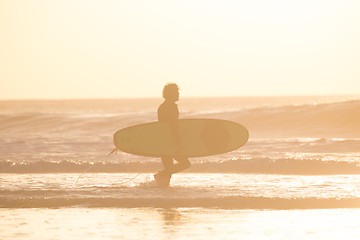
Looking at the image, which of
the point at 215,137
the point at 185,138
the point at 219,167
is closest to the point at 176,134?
the point at 185,138

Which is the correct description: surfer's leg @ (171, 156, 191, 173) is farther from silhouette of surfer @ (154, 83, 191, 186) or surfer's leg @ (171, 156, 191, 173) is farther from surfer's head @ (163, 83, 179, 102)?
surfer's head @ (163, 83, 179, 102)

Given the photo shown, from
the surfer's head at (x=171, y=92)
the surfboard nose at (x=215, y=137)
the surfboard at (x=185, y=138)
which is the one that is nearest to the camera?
the surfer's head at (x=171, y=92)

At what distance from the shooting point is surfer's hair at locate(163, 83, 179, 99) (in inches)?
375

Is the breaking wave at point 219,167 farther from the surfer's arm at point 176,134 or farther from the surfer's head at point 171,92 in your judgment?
the surfer's head at point 171,92

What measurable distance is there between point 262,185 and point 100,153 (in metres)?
6.82

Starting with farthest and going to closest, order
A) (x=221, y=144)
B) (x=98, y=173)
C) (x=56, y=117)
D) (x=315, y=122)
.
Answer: (x=56, y=117)
(x=315, y=122)
(x=98, y=173)
(x=221, y=144)

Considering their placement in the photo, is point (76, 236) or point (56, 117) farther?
point (56, 117)

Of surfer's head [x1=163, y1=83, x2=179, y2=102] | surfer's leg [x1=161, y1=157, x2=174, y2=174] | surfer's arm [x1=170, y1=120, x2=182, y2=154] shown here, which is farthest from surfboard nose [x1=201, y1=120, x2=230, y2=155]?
surfer's head [x1=163, y1=83, x2=179, y2=102]

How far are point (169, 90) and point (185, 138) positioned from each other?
145cm

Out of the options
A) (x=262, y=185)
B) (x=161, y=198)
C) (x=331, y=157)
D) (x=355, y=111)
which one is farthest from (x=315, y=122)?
(x=161, y=198)

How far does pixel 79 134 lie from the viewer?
23703 millimetres

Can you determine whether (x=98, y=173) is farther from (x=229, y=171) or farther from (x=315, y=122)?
(x=315, y=122)

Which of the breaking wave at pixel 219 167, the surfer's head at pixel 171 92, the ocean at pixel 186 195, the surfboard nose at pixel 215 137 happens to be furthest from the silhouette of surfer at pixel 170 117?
the breaking wave at pixel 219 167

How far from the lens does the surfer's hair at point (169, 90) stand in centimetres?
952
